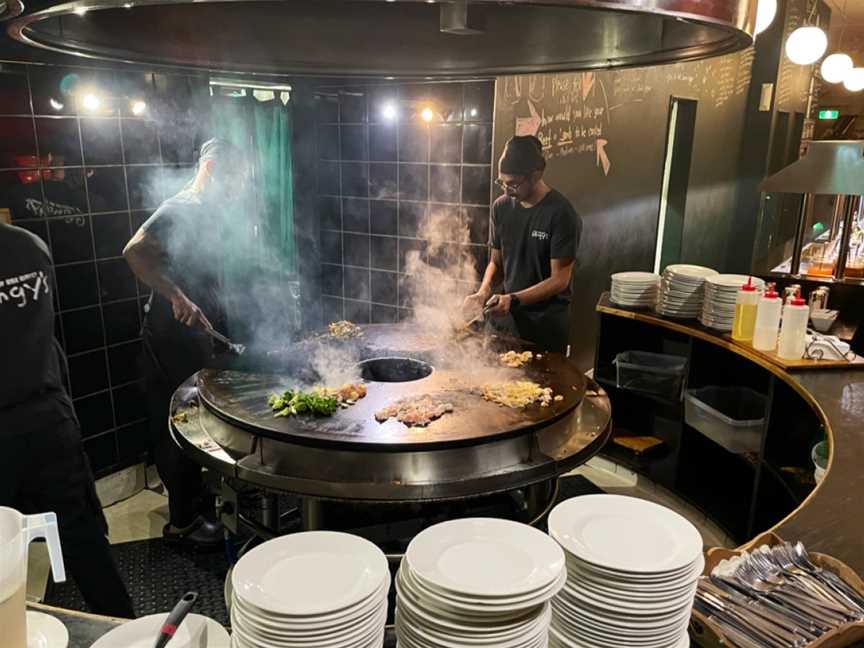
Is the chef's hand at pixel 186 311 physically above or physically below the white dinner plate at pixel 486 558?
below

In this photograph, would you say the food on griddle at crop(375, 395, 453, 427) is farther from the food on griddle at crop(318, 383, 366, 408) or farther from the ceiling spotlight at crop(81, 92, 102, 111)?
the ceiling spotlight at crop(81, 92, 102, 111)

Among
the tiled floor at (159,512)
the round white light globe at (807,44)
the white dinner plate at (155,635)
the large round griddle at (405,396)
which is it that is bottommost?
the tiled floor at (159,512)

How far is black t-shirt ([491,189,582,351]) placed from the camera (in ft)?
13.6

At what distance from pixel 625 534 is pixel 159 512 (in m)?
3.61

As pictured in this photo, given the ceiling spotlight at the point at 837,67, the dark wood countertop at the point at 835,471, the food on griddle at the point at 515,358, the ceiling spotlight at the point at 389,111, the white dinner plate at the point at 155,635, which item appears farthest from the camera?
the ceiling spotlight at the point at 837,67

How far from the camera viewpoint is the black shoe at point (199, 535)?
3.79m

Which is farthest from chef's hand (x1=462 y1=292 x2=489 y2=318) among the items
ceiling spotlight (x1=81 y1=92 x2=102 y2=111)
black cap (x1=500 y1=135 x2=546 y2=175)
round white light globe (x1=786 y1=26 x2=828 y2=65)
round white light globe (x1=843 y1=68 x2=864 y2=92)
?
round white light globe (x1=843 y1=68 x2=864 y2=92)

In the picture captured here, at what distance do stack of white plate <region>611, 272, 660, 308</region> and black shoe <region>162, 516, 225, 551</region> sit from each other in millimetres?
2769

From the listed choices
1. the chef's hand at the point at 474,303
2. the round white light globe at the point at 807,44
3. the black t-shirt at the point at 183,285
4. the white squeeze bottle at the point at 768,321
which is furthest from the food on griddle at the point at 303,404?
the round white light globe at the point at 807,44

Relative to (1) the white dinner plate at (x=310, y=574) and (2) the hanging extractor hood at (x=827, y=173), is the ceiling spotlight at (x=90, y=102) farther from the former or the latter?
(2) the hanging extractor hood at (x=827, y=173)

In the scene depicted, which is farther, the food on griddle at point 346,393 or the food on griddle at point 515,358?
the food on griddle at point 515,358

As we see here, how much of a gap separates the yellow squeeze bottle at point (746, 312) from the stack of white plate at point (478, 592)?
276 cm

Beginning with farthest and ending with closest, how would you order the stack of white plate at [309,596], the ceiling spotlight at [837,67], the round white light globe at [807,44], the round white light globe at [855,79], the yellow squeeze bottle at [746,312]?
1. the round white light globe at [855,79]
2. the ceiling spotlight at [837,67]
3. the round white light globe at [807,44]
4. the yellow squeeze bottle at [746,312]
5. the stack of white plate at [309,596]

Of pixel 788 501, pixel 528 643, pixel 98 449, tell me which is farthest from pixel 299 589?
pixel 98 449
